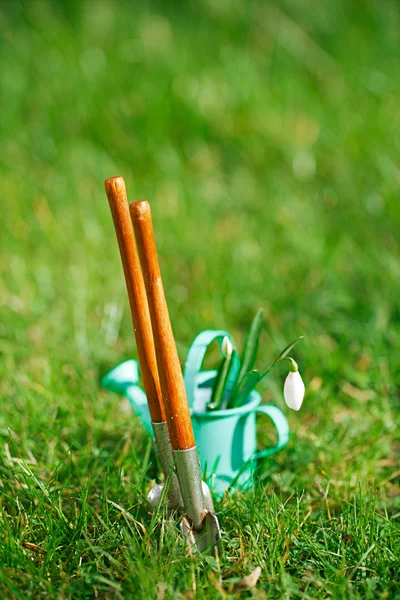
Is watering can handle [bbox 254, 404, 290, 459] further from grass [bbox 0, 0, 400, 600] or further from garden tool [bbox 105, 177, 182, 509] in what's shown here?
garden tool [bbox 105, 177, 182, 509]

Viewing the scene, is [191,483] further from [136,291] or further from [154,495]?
[136,291]

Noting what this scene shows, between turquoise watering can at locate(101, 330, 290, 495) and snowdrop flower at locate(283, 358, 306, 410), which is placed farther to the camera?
turquoise watering can at locate(101, 330, 290, 495)

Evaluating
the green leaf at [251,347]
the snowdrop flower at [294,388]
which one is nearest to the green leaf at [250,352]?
the green leaf at [251,347]

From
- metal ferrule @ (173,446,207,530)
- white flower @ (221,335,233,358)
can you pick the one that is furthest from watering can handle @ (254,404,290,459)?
metal ferrule @ (173,446,207,530)

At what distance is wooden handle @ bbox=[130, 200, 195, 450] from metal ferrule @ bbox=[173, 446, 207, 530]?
0.6 inches

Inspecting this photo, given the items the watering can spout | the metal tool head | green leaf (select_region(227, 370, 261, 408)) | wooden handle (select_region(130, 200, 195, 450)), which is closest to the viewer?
wooden handle (select_region(130, 200, 195, 450))

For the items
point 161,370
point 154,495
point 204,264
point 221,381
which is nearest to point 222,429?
point 221,381

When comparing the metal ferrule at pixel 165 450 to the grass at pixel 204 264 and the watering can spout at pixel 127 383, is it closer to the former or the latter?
the grass at pixel 204 264

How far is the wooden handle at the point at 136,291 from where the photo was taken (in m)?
1.12

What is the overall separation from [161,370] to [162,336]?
57 mm

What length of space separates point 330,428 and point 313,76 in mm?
2313

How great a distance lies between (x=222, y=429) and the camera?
1393mm

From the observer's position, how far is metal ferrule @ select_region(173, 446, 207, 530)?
117 centimetres

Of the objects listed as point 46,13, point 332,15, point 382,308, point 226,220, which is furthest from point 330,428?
point 46,13
